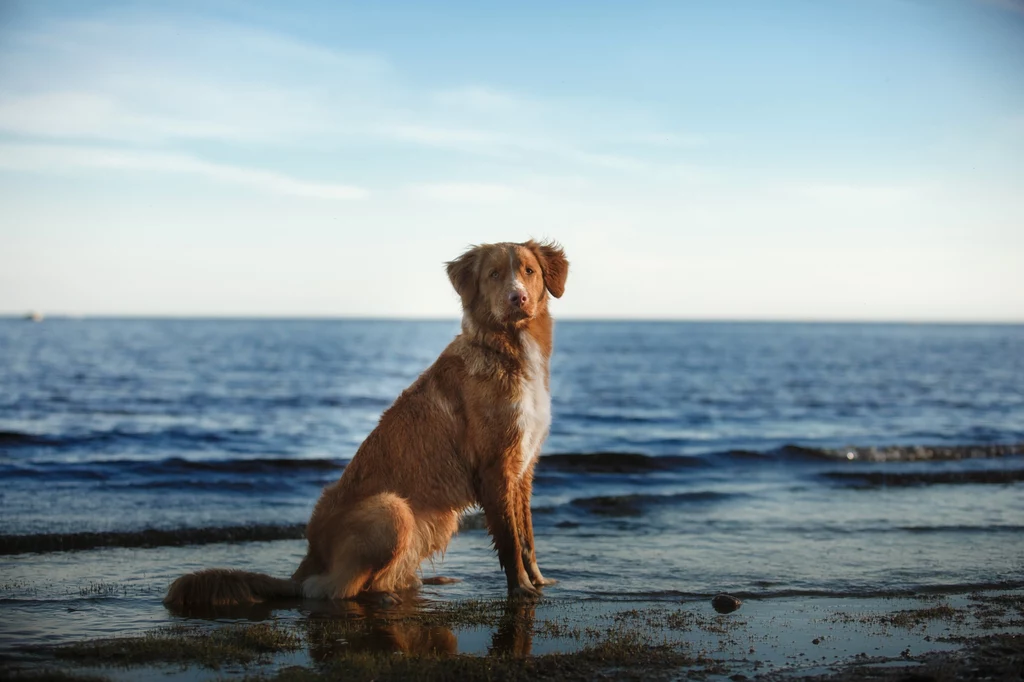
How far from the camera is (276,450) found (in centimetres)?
1622

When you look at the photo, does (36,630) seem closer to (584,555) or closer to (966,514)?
(584,555)

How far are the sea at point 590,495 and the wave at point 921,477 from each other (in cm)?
6

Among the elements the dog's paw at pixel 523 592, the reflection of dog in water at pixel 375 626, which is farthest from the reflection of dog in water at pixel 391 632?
the dog's paw at pixel 523 592

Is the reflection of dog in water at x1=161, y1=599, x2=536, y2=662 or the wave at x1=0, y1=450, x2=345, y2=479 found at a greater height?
the reflection of dog in water at x1=161, y1=599, x2=536, y2=662

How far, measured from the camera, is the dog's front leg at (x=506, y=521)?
20.8 feet

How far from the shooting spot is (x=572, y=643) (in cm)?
536

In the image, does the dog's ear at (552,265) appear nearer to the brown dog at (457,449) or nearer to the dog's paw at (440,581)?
the brown dog at (457,449)

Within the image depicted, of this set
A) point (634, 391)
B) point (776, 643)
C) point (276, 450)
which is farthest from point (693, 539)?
point (634, 391)

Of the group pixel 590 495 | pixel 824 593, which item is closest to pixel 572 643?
pixel 824 593

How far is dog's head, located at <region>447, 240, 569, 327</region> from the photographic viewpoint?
6.22 meters

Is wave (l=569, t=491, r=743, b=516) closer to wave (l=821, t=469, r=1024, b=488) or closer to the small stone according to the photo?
wave (l=821, t=469, r=1024, b=488)

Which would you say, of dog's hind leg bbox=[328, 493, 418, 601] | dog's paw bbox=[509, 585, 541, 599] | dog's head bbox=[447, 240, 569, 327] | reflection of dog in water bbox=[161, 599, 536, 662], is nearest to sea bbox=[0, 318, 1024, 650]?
dog's paw bbox=[509, 585, 541, 599]

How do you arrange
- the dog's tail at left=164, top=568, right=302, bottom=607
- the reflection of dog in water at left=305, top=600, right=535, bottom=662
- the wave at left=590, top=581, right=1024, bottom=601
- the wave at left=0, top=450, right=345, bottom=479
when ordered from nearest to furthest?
the reflection of dog in water at left=305, top=600, right=535, bottom=662 → the dog's tail at left=164, top=568, right=302, bottom=607 → the wave at left=590, top=581, right=1024, bottom=601 → the wave at left=0, top=450, right=345, bottom=479

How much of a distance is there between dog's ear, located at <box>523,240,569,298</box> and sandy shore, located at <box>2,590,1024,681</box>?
7.87ft
